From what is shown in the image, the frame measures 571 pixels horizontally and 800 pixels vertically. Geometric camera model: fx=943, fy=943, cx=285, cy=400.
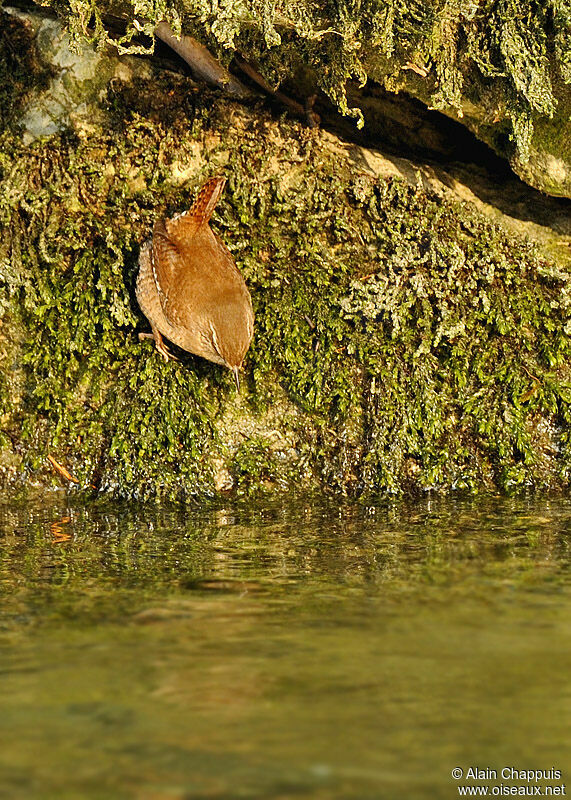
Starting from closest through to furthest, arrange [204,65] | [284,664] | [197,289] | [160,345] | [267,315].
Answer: [284,664], [197,289], [160,345], [267,315], [204,65]

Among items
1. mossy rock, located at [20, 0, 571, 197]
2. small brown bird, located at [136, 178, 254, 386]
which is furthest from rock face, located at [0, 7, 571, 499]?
mossy rock, located at [20, 0, 571, 197]

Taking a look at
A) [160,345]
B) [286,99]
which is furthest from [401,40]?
[160,345]

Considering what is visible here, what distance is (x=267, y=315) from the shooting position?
535 cm

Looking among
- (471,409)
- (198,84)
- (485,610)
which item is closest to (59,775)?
(485,610)

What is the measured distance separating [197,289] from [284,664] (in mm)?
2769

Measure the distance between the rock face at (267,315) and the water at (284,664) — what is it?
112 cm

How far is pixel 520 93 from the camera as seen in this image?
483 cm

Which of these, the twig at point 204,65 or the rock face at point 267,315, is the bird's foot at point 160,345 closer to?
the rock face at point 267,315

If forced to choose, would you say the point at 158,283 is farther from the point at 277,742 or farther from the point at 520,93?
the point at 277,742

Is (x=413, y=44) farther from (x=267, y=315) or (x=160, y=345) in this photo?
(x=160, y=345)

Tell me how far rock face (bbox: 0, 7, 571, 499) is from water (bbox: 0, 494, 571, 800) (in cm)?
112

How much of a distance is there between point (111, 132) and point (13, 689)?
3935mm

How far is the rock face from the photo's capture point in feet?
17.0

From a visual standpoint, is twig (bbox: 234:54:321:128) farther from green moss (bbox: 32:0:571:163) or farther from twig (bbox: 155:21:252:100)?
green moss (bbox: 32:0:571:163)
